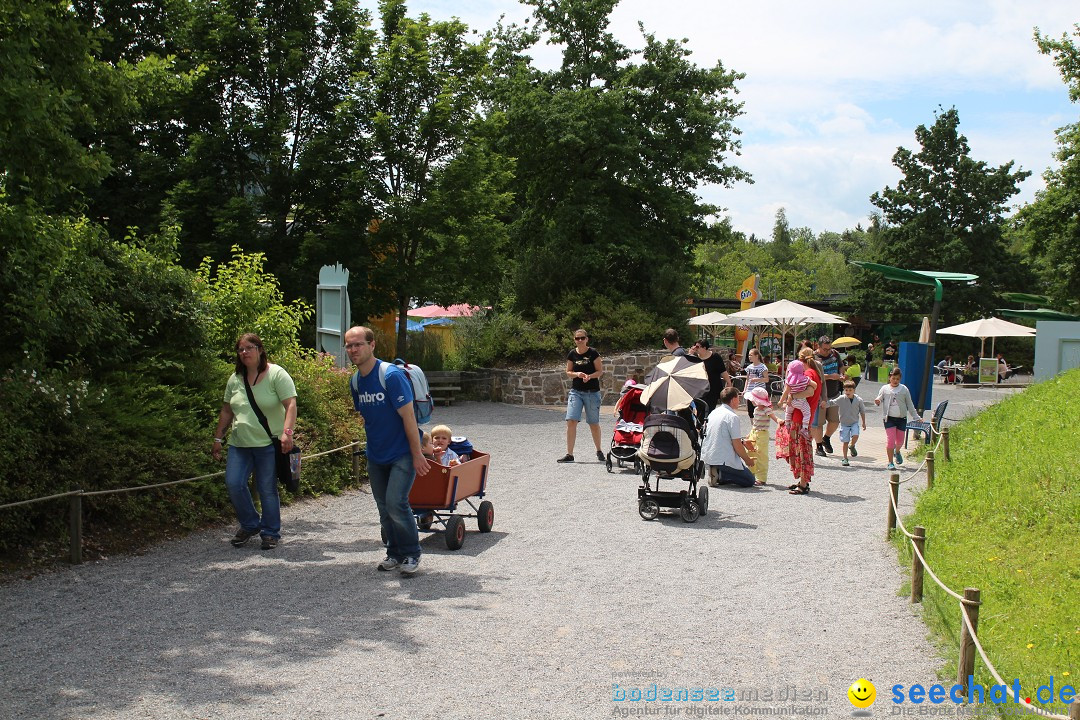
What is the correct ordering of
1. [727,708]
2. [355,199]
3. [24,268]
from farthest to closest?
1. [355,199]
2. [24,268]
3. [727,708]

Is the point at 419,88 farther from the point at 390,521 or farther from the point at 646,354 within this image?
the point at 390,521

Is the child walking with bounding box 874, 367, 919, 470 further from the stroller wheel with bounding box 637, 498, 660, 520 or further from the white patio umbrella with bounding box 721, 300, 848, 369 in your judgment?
the white patio umbrella with bounding box 721, 300, 848, 369

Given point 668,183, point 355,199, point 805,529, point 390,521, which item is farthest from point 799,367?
point 668,183

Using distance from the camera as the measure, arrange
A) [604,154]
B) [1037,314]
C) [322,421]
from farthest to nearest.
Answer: [1037,314], [604,154], [322,421]

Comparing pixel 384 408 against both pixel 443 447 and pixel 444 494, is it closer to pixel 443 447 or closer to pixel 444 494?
pixel 444 494

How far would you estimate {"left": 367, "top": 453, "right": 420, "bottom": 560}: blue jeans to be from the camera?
712 cm

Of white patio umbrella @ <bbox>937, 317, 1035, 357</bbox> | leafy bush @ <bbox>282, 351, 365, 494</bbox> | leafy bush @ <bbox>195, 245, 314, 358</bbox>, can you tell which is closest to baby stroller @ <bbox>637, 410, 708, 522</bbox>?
leafy bush @ <bbox>282, 351, 365, 494</bbox>

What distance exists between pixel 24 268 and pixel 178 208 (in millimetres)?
13221

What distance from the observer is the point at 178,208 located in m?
20.9

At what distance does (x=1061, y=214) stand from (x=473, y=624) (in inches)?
1479

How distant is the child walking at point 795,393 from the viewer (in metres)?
11.5

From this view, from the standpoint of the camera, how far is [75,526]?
24.3 ft

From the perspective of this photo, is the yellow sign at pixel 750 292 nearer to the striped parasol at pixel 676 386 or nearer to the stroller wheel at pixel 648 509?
the striped parasol at pixel 676 386

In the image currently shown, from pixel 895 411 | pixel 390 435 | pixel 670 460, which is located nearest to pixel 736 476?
pixel 670 460
